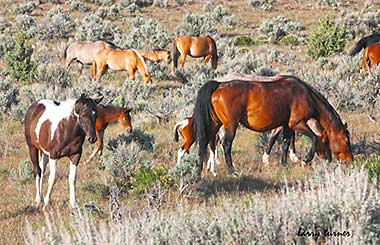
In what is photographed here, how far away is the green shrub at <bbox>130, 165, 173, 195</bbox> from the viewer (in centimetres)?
771

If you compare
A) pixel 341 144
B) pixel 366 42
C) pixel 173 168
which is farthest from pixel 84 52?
pixel 341 144

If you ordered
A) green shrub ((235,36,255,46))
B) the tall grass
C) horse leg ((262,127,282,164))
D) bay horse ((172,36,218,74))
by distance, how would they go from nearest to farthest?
the tall grass
horse leg ((262,127,282,164))
bay horse ((172,36,218,74))
green shrub ((235,36,255,46))

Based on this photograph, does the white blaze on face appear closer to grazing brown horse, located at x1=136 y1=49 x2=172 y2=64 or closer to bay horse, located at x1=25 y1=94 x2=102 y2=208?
bay horse, located at x1=25 y1=94 x2=102 y2=208

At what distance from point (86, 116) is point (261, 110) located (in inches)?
117

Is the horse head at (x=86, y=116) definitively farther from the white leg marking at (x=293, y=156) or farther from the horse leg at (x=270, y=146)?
the white leg marking at (x=293, y=156)

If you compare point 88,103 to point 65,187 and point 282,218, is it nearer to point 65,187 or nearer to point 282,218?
point 65,187

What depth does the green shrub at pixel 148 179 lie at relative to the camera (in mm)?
7711

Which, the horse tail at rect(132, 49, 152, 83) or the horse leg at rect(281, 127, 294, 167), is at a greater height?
the horse tail at rect(132, 49, 152, 83)

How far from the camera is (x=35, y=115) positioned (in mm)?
8258

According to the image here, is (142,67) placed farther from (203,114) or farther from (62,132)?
(62,132)

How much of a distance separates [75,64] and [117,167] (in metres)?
17.0

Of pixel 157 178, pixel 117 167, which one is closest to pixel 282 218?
pixel 157 178

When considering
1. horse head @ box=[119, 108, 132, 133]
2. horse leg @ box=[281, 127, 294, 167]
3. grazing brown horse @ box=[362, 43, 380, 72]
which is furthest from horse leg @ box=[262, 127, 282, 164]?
grazing brown horse @ box=[362, 43, 380, 72]

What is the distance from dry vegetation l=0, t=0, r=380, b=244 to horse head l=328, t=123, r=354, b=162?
7.6 inches
